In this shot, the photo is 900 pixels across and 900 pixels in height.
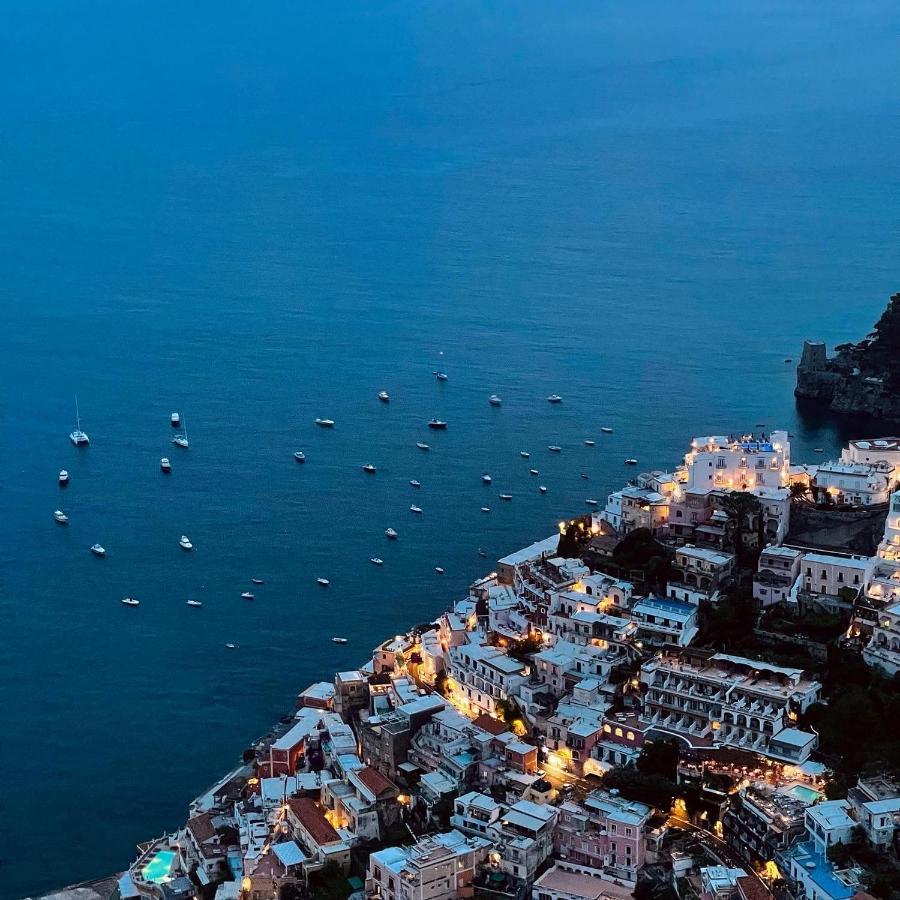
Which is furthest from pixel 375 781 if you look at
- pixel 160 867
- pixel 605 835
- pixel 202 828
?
pixel 605 835

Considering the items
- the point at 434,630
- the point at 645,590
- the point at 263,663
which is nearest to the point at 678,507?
the point at 645,590

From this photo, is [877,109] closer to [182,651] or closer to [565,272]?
[565,272]

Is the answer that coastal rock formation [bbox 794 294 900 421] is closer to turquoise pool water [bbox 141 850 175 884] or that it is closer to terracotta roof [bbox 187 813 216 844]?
terracotta roof [bbox 187 813 216 844]

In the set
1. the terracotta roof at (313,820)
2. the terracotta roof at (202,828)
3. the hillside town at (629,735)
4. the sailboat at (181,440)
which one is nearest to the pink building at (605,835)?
the hillside town at (629,735)

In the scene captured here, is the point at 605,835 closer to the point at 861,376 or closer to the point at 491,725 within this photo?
the point at 491,725

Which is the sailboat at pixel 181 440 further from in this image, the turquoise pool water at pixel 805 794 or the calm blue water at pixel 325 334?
the turquoise pool water at pixel 805 794

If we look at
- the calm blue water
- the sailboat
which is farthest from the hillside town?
the sailboat

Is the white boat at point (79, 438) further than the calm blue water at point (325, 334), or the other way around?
the white boat at point (79, 438)
